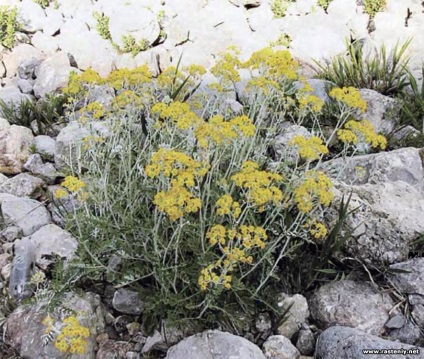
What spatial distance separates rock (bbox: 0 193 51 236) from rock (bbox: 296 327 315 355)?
2106mm

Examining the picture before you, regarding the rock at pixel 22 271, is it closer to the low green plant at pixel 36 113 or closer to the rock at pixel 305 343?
the rock at pixel 305 343

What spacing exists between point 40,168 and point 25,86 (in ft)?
6.58

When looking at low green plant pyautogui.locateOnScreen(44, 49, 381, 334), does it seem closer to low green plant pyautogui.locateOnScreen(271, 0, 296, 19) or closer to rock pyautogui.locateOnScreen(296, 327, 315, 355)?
rock pyautogui.locateOnScreen(296, 327, 315, 355)

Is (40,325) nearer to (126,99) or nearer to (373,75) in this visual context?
(126,99)

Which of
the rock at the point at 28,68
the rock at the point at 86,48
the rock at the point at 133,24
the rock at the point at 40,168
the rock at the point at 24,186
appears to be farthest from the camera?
the rock at the point at 133,24

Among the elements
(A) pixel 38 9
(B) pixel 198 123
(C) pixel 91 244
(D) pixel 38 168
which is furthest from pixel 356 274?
(A) pixel 38 9

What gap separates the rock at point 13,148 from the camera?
4477 mm

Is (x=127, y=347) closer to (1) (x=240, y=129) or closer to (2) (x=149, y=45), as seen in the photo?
(1) (x=240, y=129)

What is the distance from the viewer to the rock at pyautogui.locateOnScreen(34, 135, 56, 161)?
4574 millimetres

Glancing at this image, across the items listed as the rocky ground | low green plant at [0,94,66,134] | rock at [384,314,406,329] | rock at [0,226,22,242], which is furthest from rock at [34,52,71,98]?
rock at [384,314,406,329]

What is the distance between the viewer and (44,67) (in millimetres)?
6027

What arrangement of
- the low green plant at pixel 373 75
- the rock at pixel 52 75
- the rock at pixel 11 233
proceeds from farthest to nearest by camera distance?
the rock at pixel 52 75 < the low green plant at pixel 373 75 < the rock at pixel 11 233

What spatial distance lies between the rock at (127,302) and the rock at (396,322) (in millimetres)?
1519

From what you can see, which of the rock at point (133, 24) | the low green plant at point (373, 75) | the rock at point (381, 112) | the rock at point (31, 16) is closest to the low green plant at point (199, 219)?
the rock at point (381, 112)
